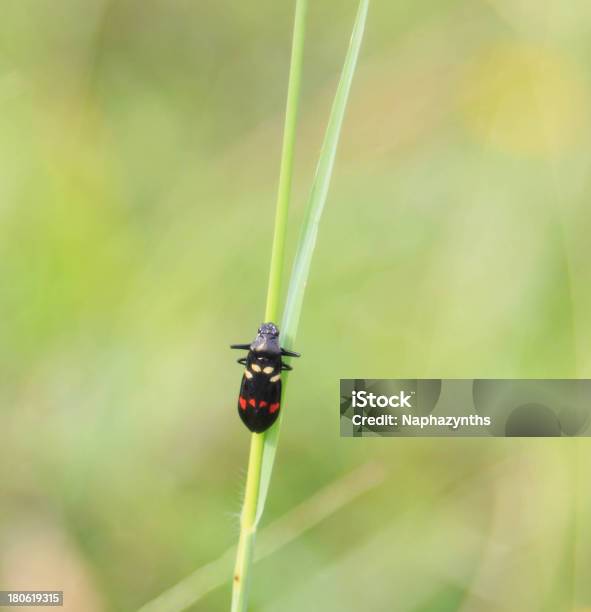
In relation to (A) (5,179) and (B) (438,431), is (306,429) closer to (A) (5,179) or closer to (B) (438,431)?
(B) (438,431)

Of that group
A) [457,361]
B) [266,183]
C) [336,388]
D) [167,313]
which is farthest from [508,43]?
[167,313]

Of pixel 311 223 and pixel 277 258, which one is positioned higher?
pixel 311 223
